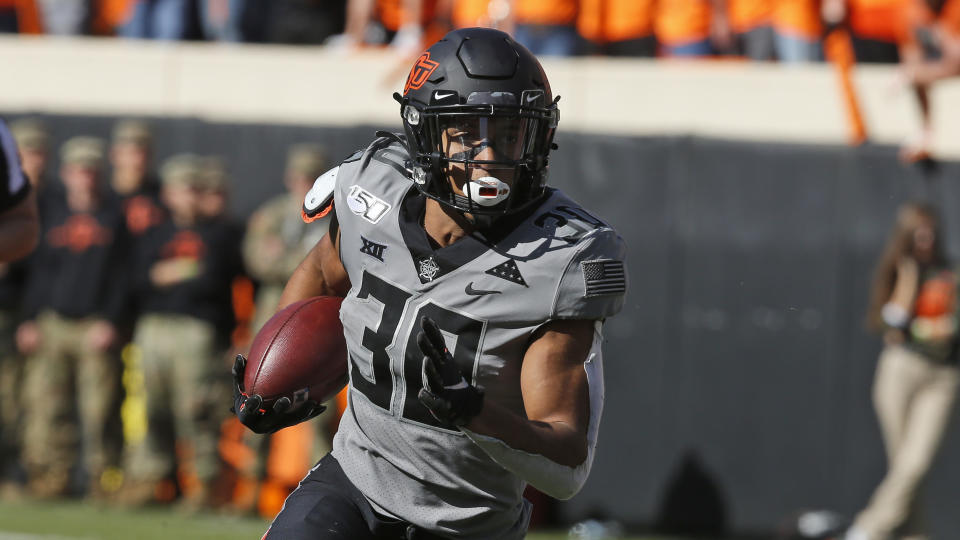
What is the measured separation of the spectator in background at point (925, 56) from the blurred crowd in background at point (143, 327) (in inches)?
123

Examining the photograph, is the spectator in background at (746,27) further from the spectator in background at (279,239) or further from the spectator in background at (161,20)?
the spectator in background at (161,20)

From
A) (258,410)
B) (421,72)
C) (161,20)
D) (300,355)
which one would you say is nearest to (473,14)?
(161,20)

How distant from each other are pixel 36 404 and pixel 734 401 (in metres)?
3.74

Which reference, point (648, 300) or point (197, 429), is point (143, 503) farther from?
point (648, 300)

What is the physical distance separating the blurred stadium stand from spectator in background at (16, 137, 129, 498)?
4.51 ft

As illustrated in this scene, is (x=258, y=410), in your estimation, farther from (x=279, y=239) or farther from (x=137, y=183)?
(x=137, y=183)

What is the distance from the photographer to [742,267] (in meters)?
7.48

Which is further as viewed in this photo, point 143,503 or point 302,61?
point 302,61

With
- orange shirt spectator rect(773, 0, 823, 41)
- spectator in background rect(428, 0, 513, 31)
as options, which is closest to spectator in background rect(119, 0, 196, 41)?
spectator in background rect(428, 0, 513, 31)

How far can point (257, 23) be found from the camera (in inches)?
347

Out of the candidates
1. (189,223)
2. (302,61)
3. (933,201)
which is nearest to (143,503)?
(189,223)

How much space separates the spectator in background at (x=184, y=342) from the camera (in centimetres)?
742

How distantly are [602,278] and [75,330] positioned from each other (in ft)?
17.4

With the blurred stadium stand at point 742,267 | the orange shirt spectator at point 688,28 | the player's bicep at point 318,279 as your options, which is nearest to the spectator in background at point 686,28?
the orange shirt spectator at point 688,28
